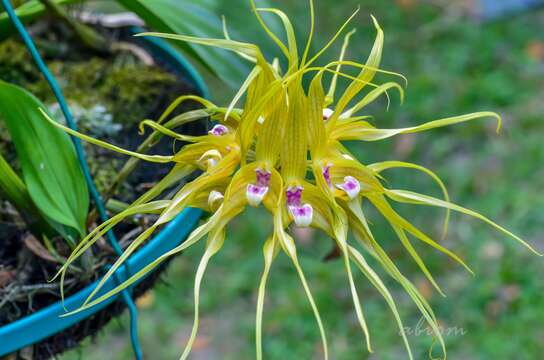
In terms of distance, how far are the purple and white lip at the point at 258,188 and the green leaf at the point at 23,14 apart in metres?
0.46

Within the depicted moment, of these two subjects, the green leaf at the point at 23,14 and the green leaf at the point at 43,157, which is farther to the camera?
the green leaf at the point at 23,14

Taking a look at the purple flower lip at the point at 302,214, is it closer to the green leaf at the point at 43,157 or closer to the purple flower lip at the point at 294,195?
the purple flower lip at the point at 294,195

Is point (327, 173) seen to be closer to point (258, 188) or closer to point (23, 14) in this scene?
point (258, 188)

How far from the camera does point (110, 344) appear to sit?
5.74 feet

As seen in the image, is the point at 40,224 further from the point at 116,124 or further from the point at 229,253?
the point at 229,253

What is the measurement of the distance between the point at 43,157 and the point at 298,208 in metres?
0.32

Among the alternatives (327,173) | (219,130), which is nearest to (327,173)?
(327,173)

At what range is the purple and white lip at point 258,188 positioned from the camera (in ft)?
1.90

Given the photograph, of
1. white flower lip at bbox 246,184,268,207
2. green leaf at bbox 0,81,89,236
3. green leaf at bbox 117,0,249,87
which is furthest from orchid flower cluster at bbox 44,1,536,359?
green leaf at bbox 117,0,249,87

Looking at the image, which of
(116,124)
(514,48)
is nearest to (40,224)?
(116,124)

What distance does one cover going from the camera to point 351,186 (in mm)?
A: 592

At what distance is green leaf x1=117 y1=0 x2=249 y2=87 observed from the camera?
2.83 ft

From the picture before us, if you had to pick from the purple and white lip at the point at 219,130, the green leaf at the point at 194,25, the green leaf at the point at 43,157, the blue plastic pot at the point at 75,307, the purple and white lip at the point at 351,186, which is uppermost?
the green leaf at the point at 194,25

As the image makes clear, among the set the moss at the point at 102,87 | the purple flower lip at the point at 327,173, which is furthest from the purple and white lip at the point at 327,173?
the moss at the point at 102,87
